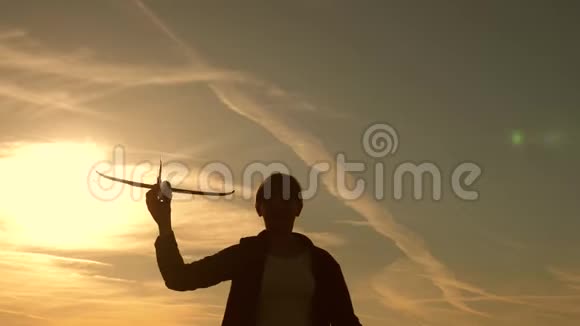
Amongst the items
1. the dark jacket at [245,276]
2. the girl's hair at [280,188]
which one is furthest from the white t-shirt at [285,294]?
the girl's hair at [280,188]

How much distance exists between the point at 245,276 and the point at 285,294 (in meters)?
0.45

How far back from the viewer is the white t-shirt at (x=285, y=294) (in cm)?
1556

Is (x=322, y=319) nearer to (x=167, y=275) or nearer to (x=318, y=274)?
(x=318, y=274)

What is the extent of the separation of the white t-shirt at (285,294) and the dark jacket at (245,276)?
8 centimetres

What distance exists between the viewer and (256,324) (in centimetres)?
1561

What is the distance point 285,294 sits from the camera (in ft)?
51.3

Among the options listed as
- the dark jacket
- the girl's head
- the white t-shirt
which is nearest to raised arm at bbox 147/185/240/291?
the dark jacket

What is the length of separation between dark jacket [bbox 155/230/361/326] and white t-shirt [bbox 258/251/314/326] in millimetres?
76

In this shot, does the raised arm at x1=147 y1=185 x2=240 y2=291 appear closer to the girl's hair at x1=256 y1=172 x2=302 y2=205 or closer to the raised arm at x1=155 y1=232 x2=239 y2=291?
the raised arm at x1=155 y1=232 x2=239 y2=291

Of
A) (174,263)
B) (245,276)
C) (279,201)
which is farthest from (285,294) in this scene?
(174,263)

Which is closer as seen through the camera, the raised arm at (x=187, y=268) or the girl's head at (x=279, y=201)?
the raised arm at (x=187, y=268)

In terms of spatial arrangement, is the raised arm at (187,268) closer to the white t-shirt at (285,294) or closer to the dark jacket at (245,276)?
the dark jacket at (245,276)

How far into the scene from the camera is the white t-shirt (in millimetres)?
15562

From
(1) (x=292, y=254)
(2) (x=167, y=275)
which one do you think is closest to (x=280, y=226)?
(1) (x=292, y=254)
